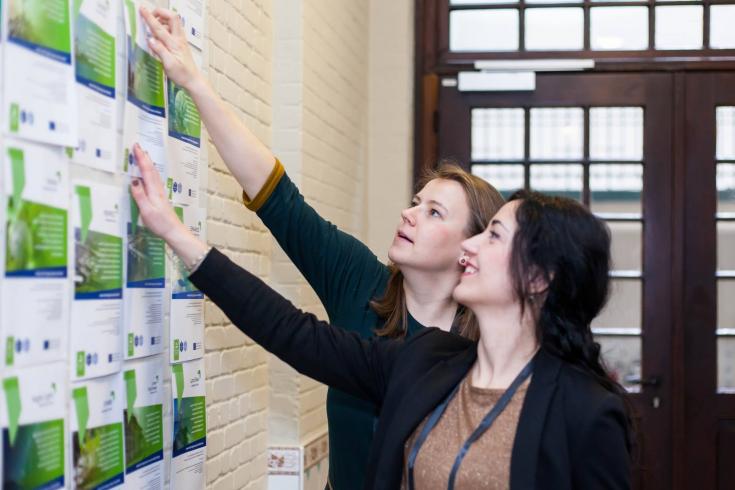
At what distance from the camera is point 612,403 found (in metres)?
1.82

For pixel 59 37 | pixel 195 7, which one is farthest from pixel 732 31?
pixel 59 37

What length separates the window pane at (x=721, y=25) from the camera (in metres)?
4.85

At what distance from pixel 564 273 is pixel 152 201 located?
762mm

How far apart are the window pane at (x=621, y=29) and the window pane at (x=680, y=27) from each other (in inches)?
2.7

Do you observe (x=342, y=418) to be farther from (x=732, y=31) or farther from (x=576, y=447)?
(x=732, y=31)

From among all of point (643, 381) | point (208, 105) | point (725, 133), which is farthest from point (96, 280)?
point (725, 133)

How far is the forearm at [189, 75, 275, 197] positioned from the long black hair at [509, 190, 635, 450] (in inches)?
21.8

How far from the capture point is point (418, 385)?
1961 mm

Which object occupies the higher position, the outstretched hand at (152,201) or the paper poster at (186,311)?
the outstretched hand at (152,201)

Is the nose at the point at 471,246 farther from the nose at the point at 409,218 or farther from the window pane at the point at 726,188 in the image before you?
the window pane at the point at 726,188

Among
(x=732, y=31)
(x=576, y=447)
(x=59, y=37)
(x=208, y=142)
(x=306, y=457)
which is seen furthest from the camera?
(x=732, y=31)

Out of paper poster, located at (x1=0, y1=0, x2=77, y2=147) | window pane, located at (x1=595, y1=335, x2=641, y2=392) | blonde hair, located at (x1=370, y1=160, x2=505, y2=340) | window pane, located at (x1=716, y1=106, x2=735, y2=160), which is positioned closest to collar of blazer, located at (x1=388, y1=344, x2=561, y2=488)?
blonde hair, located at (x1=370, y1=160, x2=505, y2=340)

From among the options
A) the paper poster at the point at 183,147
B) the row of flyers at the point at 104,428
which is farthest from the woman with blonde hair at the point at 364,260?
the row of flyers at the point at 104,428

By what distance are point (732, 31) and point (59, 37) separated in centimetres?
393
